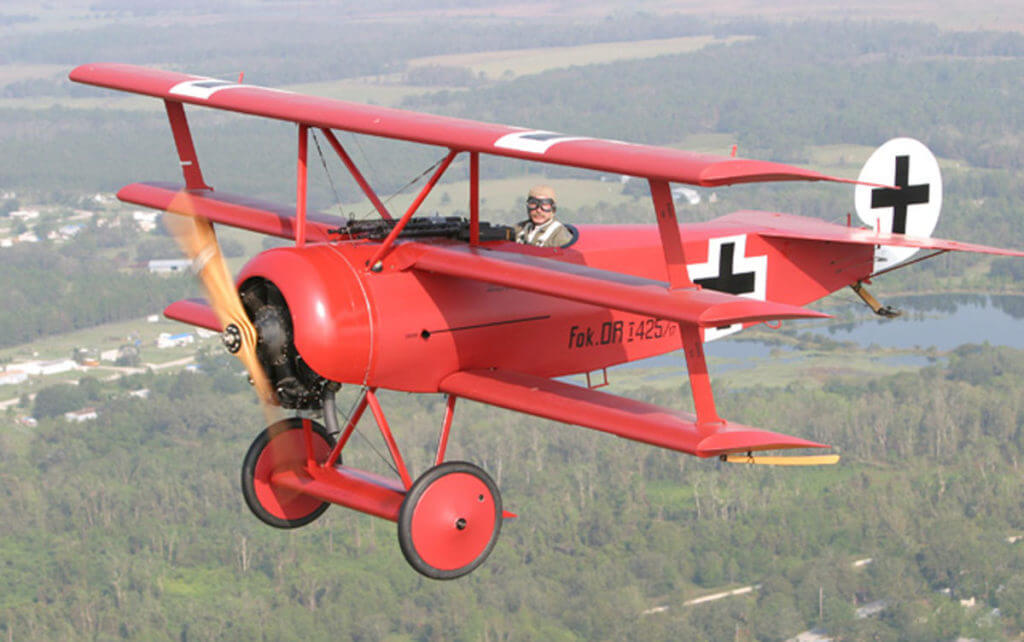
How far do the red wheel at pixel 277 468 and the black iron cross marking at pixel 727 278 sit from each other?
4198mm

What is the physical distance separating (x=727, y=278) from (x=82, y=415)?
161m

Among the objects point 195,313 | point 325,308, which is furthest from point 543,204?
point 195,313

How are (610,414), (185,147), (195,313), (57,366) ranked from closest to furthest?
(610,414)
(195,313)
(185,147)
(57,366)

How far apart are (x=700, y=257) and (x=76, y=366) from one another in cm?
17554

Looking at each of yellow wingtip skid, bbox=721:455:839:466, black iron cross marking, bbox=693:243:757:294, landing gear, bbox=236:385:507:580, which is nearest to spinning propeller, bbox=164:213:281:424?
landing gear, bbox=236:385:507:580

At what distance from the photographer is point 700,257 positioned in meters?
15.0

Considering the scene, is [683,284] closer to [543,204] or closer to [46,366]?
[543,204]

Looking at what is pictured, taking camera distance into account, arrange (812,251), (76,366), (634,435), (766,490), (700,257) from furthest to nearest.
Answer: (76,366) < (766,490) < (812,251) < (700,257) < (634,435)

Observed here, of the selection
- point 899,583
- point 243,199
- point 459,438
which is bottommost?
point 899,583

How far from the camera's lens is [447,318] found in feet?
40.6

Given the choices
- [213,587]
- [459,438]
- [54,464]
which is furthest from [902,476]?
[54,464]

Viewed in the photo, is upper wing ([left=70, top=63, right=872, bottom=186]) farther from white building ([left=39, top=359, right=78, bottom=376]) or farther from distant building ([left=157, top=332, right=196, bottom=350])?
distant building ([left=157, top=332, right=196, bottom=350])

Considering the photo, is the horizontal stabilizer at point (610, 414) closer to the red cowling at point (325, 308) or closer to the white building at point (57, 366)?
the red cowling at point (325, 308)

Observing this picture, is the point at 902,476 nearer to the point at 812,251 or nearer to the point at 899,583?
the point at 899,583
